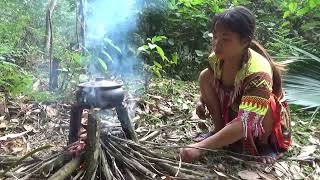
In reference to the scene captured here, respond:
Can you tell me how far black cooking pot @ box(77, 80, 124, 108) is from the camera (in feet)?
7.15

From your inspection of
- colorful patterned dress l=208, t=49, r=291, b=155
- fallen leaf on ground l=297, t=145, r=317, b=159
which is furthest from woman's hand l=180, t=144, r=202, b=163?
fallen leaf on ground l=297, t=145, r=317, b=159

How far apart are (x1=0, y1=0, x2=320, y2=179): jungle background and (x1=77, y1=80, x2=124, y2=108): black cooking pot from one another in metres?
0.57

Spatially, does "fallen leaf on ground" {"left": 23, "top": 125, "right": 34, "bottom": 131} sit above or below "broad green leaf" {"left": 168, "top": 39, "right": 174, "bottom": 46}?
below

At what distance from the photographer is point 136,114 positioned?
3307 mm

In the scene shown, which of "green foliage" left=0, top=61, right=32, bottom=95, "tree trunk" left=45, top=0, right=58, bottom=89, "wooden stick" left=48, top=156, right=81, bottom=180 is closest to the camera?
"wooden stick" left=48, top=156, right=81, bottom=180

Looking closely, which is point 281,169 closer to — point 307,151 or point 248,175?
point 248,175

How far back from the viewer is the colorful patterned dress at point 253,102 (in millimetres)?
2238

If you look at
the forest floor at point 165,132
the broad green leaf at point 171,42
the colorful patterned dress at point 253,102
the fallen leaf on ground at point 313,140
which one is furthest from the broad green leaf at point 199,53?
the colorful patterned dress at point 253,102

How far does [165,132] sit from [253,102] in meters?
0.95

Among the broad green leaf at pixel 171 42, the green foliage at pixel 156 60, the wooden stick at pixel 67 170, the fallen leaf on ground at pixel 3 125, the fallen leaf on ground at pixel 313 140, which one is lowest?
the fallen leaf on ground at pixel 313 140

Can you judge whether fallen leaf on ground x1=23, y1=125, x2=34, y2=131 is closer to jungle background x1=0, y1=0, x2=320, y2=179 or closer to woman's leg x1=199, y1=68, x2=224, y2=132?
jungle background x1=0, y1=0, x2=320, y2=179

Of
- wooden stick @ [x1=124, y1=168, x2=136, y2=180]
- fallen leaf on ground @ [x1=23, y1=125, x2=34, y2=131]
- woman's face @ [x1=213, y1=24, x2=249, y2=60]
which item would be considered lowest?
wooden stick @ [x1=124, y1=168, x2=136, y2=180]

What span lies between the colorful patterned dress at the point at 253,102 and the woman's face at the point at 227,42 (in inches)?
4.4

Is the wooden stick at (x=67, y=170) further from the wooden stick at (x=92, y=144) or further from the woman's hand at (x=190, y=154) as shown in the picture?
the woman's hand at (x=190, y=154)
